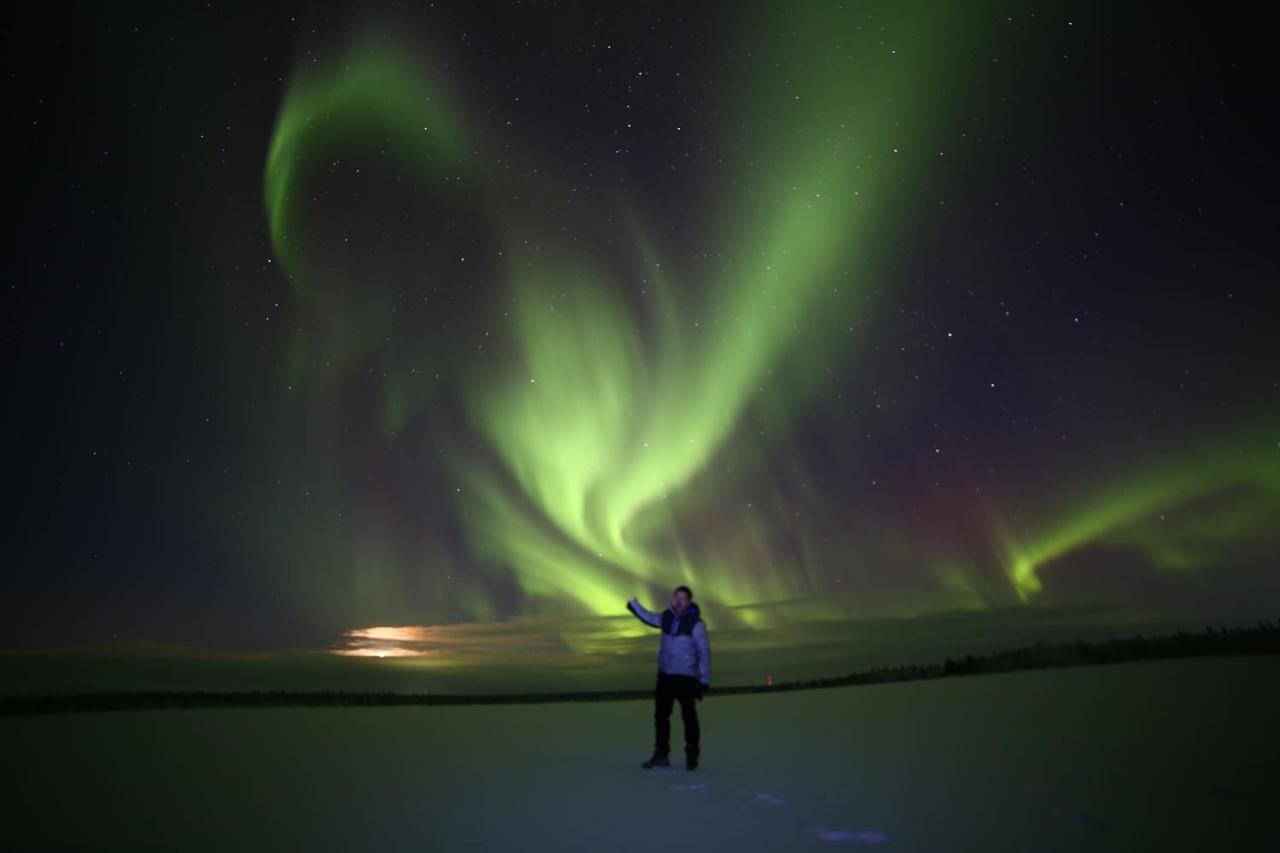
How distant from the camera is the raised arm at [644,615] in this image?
408 inches

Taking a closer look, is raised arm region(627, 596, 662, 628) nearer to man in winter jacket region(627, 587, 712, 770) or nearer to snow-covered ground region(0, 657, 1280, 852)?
man in winter jacket region(627, 587, 712, 770)

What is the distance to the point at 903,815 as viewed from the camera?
6766 mm

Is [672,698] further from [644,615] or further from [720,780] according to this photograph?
[720,780]

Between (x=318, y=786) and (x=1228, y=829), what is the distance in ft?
26.1

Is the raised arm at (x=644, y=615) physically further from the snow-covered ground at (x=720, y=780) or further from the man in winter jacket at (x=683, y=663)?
the snow-covered ground at (x=720, y=780)

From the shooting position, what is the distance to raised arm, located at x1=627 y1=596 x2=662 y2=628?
10.4 meters

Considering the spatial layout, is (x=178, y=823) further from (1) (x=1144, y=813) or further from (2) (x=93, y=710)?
(2) (x=93, y=710)

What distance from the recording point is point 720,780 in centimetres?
875

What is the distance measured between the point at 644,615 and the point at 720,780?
2.23 m

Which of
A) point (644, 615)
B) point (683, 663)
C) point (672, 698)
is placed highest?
point (644, 615)

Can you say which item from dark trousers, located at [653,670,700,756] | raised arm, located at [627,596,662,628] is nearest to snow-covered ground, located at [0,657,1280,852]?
dark trousers, located at [653,670,700,756]

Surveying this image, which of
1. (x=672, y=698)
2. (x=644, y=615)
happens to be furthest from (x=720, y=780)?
(x=644, y=615)

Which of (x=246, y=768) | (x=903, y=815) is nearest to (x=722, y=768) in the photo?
(x=903, y=815)

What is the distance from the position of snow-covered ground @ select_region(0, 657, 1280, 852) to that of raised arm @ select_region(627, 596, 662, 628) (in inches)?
64.9
